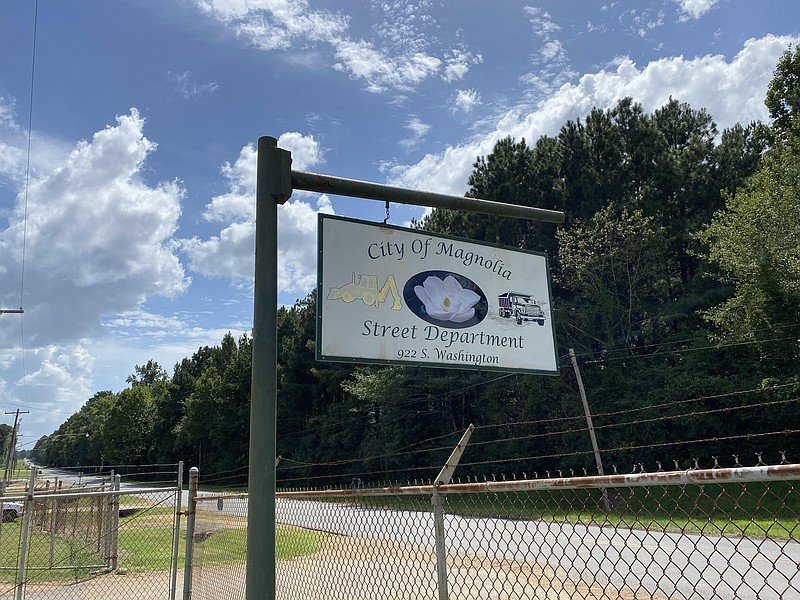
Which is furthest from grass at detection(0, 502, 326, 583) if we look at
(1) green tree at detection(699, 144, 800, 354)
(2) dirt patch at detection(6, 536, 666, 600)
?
(1) green tree at detection(699, 144, 800, 354)

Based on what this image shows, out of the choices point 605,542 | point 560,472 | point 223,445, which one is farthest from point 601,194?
point 223,445

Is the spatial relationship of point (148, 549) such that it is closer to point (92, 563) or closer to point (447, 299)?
point (92, 563)

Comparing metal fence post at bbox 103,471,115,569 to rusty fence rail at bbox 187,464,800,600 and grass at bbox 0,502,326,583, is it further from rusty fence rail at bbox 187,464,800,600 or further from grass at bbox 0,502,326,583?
rusty fence rail at bbox 187,464,800,600

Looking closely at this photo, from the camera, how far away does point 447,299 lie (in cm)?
374

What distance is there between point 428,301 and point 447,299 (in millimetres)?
136

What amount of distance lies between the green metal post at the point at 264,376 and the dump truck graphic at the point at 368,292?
43cm

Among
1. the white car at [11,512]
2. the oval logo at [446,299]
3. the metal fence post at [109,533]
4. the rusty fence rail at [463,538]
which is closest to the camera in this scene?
the rusty fence rail at [463,538]

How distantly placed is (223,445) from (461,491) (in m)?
54.4

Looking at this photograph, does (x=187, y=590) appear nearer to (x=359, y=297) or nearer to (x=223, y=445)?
(x=359, y=297)

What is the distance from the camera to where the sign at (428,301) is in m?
3.42

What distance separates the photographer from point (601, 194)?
99.1 ft

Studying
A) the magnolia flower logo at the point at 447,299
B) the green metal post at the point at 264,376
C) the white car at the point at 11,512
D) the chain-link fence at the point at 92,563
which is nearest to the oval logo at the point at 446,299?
the magnolia flower logo at the point at 447,299

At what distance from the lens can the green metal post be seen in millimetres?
2807

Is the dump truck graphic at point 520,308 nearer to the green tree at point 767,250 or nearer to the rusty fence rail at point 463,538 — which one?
the rusty fence rail at point 463,538
